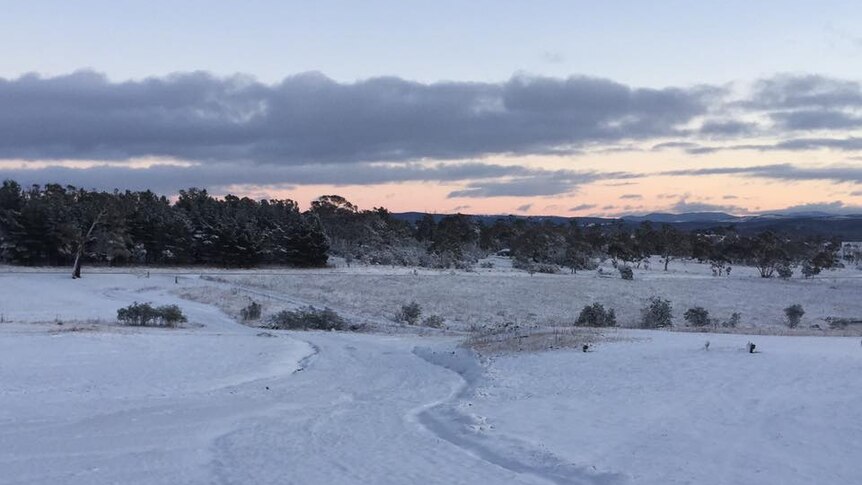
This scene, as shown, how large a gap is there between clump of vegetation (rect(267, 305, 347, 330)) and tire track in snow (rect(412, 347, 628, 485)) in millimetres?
20682

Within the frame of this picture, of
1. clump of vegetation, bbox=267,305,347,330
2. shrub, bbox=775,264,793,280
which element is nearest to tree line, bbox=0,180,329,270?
clump of vegetation, bbox=267,305,347,330

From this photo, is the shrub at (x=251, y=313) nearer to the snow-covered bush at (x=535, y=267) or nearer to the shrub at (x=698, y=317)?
the shrub at (x=698, y=317)

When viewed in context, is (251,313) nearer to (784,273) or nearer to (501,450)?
(501,450)

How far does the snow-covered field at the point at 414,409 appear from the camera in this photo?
37.5 feet

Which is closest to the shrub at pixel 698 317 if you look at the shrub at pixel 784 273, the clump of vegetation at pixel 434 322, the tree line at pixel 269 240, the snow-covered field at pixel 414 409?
the clump of vegetation at pixel 434 322

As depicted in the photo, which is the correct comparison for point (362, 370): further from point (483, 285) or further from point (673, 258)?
point (673, 258)

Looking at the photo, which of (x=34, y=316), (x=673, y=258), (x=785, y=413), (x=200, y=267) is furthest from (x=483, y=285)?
(x=673, y=258)

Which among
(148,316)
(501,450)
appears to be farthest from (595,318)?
(501,450)

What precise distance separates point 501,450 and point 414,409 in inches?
187

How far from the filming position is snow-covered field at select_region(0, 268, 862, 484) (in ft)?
37.5

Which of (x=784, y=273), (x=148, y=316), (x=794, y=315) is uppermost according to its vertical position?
(x=784, y=273)

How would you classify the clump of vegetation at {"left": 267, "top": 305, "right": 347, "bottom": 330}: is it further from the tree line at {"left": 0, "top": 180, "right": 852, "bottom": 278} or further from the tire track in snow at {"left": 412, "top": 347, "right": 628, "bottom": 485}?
the tree line at {"left": 0, "top": 180, "right": 852, "bottom": 278}

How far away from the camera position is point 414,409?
1734cm

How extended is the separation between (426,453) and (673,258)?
102 m
